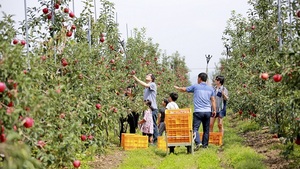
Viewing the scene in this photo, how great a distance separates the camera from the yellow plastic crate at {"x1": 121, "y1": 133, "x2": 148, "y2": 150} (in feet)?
31.5

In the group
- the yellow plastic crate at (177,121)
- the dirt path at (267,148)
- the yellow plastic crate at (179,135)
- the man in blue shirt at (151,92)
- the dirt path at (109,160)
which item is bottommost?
the dirt path at (109,160)

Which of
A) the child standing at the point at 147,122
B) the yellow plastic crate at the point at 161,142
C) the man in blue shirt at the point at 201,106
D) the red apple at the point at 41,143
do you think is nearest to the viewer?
the red apple at the point at 41,143

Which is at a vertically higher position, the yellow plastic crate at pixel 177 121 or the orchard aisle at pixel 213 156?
the yellow plastic crate at pixel 177 121

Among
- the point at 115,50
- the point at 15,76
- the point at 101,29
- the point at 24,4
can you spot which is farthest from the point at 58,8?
the point at 115,50

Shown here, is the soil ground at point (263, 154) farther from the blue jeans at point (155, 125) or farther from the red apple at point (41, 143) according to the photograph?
the red apple at point (41, 143)

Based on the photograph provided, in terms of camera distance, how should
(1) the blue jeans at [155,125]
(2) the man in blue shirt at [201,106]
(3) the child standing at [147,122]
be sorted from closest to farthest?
1. (2) the man in blue shirt at [201,106]
2. (3) the child standing at [147,122]
3. (1) the blue jeans at [155,125]

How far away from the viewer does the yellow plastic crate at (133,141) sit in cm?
960

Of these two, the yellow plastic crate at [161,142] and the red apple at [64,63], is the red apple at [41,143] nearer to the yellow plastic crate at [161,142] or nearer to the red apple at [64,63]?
the red apple at [64,63]

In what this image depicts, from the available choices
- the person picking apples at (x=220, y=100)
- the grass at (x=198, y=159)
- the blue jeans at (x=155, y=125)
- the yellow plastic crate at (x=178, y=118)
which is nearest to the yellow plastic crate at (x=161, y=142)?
the grass at (x=198, y=159)

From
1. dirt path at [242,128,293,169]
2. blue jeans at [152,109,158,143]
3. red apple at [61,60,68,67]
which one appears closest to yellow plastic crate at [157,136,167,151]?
blue jeans at [152,109,158,143]

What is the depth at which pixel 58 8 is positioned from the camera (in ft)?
24.9

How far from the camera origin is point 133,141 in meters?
9.66

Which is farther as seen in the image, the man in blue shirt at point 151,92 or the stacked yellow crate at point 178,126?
the man in blue shirt at point 151,92

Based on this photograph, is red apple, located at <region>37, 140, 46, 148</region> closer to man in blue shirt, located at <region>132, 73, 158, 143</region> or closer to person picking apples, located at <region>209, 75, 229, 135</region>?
man in blue shirt, located at <region>132, 73, 158, 143</region>
